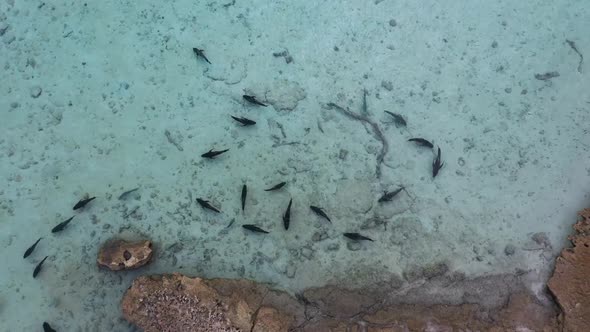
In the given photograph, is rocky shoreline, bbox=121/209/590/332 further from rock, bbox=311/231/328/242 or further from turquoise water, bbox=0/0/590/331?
rock, bbox=311/231/328/242

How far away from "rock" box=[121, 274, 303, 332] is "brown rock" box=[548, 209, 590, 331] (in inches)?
78.4

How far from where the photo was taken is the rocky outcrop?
12.3ft

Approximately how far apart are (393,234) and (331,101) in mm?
1335

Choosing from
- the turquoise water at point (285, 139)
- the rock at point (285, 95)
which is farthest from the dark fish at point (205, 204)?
the rock at point (285, 95)

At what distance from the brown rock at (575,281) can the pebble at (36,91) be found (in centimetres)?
466

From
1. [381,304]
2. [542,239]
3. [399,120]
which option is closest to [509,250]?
[542,239]

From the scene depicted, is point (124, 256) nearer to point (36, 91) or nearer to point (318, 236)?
point (318, 236)

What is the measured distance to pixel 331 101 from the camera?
4.73m

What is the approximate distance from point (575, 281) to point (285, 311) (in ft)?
7.37

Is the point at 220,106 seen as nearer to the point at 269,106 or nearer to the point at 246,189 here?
the point at 269,106

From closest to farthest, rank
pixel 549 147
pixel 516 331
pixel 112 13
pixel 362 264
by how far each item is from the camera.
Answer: pixel 516 331
pixel 362 264
pixel 549 147
pixel 112 13

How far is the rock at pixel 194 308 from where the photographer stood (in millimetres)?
3713

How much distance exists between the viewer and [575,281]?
3.96m

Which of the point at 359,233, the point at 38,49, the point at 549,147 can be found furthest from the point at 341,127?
the point at 38,49
